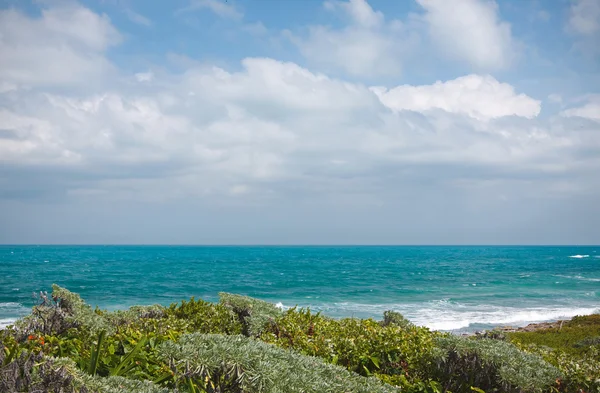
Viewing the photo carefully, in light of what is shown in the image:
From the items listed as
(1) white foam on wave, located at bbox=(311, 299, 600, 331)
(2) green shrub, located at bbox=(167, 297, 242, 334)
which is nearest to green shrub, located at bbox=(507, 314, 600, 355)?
(1) white foam on wave, located at bbox=(311, 299, 600, 331)

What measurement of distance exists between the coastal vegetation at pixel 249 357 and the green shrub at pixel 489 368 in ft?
0.04

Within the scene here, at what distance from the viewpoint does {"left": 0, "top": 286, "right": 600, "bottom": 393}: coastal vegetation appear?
3572 millimetres

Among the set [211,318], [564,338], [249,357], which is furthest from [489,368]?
[564,338]

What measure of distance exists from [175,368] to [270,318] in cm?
484

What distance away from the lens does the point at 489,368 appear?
625 centimetres

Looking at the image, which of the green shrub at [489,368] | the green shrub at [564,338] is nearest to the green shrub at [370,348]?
the green shrub at [489,368]

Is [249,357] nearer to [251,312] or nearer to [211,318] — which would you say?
[251,312]

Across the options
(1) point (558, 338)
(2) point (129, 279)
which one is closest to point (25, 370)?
(1) point (558, 338)

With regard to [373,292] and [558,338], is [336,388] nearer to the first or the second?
[558,338]

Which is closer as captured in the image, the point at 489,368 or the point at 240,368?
the point at 240,368

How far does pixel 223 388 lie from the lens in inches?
145

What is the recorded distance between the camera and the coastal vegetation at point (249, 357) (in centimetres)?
357

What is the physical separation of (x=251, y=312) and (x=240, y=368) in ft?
17.1

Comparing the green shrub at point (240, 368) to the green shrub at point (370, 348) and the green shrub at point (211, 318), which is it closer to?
the green shrub at point (370, 348)
